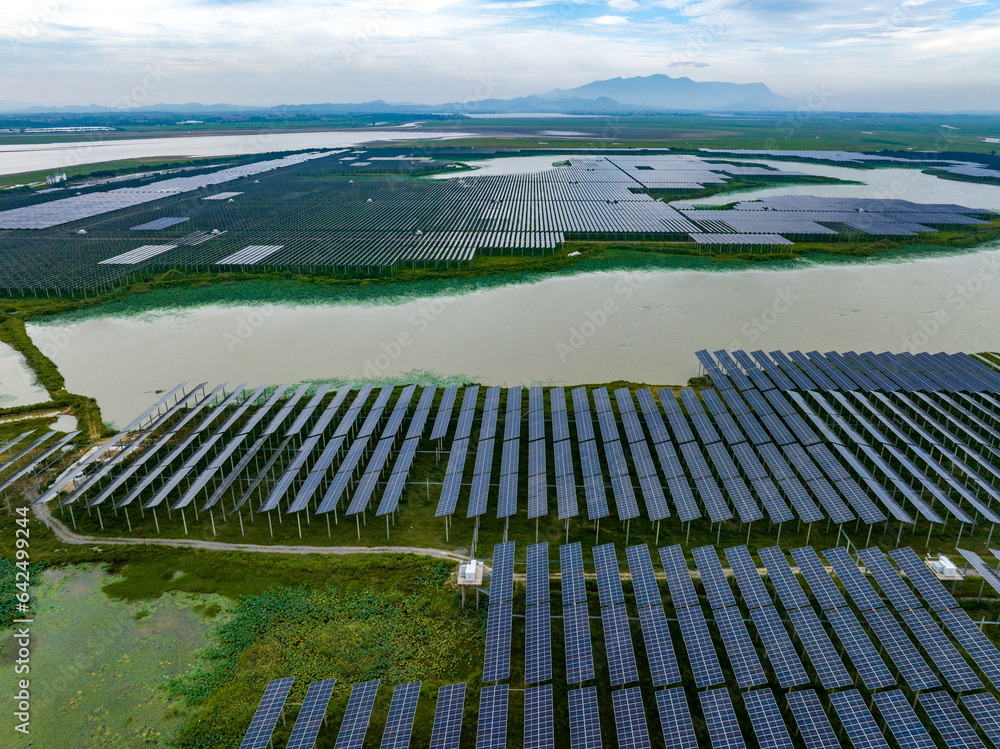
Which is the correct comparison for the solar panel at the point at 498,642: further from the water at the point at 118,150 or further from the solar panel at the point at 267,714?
the water at the point at 118,150

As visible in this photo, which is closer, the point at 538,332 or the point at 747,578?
the point at 747,578

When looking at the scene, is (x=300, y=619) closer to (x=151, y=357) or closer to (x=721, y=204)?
(x=151, y=357)

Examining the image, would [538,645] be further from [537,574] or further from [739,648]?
[739,648]

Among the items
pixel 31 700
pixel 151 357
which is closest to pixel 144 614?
pixel 31 700

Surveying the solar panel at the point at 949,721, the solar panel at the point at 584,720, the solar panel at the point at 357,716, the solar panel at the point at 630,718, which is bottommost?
the solar panel at the point at 357,716

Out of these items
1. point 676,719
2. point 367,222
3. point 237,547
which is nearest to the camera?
point 676,719

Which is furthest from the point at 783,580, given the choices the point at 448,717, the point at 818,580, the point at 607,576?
the point at 448,717

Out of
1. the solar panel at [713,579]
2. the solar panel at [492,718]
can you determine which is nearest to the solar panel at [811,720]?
the solar panel at [713,579]
